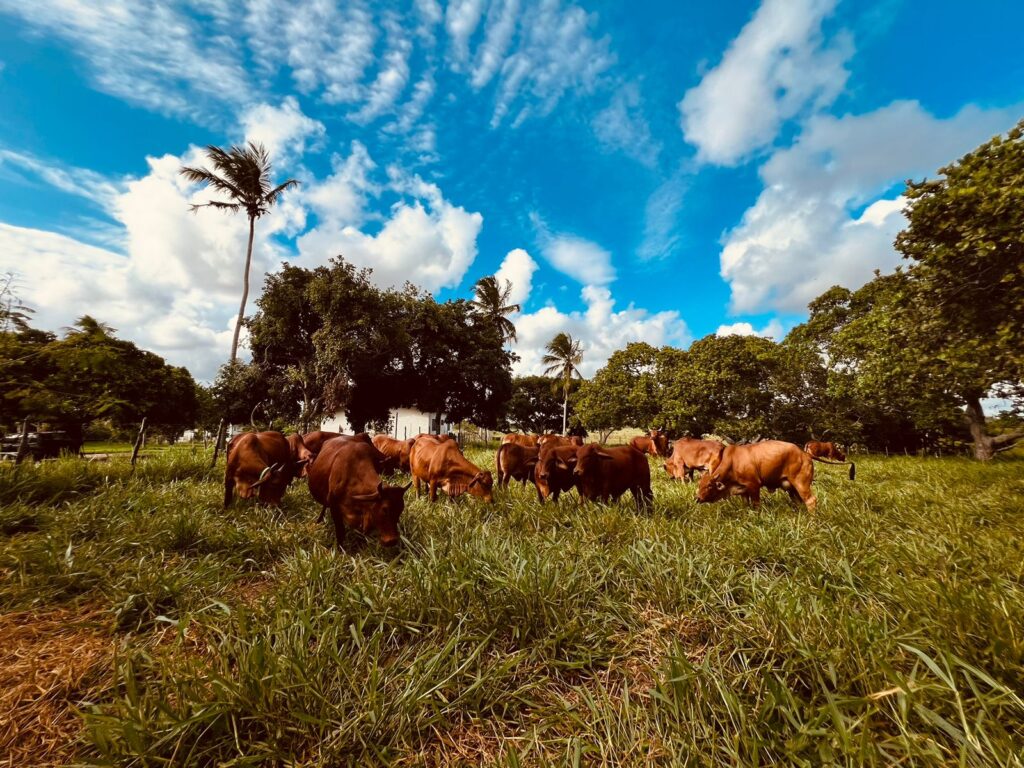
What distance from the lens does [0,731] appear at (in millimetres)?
2182

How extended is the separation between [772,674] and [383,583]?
3.05 metres

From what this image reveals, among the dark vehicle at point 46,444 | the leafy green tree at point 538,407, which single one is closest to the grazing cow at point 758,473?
the dark vehicle at point 46,444

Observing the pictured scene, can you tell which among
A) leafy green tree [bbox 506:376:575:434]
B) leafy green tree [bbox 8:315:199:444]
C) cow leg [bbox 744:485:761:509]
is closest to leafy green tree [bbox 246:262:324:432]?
leafy green tree [bbox 8:315:199:444]

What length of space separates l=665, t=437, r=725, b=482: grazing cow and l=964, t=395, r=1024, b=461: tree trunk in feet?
40.2

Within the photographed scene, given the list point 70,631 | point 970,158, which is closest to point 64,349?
point 70,631

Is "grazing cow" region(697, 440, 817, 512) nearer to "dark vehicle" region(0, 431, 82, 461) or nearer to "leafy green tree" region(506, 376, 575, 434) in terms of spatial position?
"dark vehicle" region(0, 431, 82, 461)

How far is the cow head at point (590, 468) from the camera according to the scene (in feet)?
24.5

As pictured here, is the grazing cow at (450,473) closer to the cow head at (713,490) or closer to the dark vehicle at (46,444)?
the cow head at (713,490)

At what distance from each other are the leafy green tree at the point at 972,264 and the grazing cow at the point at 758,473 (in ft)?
12.1

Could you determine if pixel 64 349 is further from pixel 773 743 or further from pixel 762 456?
pixel 762 456

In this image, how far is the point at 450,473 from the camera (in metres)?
8.48

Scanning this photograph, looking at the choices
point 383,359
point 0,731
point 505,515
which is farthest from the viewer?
point 383,359

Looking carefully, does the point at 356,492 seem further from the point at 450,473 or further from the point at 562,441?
the point at 562,441

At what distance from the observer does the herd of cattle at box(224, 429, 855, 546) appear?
510 centimetres
